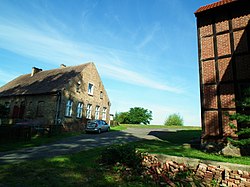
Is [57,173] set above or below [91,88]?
below

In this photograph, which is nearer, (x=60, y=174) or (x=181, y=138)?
(x=60, y=174)

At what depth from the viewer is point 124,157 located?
7.91 m

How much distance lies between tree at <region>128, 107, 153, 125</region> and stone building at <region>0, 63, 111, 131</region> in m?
45.8

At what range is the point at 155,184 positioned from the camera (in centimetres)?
613

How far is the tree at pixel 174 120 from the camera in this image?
6491 centimetres

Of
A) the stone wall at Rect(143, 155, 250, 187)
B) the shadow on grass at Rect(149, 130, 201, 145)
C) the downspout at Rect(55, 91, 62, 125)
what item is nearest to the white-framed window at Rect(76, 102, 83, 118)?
the downspout at Rect(55, 91, 62, 125)

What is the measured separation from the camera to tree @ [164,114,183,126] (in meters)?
64.9

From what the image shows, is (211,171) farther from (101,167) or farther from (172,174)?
(101,167)

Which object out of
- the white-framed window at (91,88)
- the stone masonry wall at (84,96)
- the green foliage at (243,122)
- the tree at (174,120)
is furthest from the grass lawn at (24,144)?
the tree at (174,120)

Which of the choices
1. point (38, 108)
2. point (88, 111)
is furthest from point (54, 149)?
point (88, 111)

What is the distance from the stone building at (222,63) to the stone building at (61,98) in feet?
52.2

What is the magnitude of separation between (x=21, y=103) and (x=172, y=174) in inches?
923

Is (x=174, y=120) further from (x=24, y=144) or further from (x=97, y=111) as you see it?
(x=24, y=144)

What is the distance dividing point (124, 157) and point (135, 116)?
67.9m
